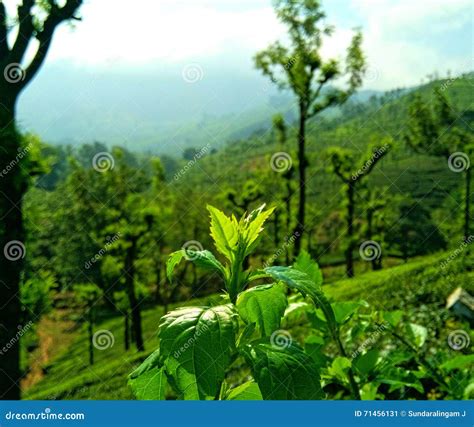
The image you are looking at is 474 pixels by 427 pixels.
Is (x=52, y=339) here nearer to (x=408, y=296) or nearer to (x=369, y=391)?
(x=408, y=296)

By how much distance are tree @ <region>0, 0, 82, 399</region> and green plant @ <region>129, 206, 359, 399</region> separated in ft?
29.0

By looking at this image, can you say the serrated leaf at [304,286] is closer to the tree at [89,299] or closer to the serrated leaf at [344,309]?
the serrated leaf at [344,309]

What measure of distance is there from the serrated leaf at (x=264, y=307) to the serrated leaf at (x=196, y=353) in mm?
132

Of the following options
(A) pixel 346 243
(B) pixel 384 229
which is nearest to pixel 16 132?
(A) pixel 346 243

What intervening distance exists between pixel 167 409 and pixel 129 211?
29.0 m

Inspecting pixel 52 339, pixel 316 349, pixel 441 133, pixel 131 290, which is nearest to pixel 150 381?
pixel 316 349

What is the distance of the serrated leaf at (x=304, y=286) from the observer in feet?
4.69

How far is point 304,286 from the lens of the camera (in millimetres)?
1439

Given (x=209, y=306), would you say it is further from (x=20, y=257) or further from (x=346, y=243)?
(x=346, y=243)

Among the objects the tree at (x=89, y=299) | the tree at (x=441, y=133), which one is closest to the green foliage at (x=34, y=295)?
the tree at (x=89, y=299)

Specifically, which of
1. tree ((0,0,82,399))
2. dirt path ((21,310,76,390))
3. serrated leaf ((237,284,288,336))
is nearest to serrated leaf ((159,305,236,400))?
serrated leaf ((237,284,288,336))

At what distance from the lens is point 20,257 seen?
10547 mm

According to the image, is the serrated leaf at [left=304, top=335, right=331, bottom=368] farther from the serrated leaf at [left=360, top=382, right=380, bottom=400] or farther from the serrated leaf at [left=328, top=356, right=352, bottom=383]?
the serrated leaf at [left=360, top=382, right=380, bottom=400]

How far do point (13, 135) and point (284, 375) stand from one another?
30.7 ft
